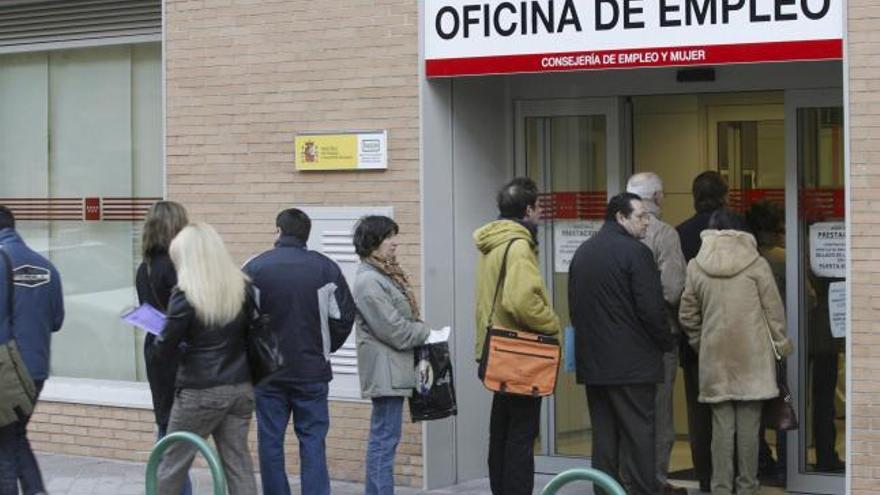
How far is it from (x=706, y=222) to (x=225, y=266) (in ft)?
11.5

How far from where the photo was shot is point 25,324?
9469mm

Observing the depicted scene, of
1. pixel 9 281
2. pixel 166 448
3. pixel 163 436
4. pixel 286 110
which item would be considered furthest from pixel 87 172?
pixel 166 448

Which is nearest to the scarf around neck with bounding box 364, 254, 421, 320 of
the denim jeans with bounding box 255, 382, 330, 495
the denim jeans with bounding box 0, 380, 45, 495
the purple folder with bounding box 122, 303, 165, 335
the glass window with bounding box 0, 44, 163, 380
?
the denim jeans with bounding box 255, 382, 330, 495

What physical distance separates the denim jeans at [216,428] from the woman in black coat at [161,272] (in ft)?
2.03

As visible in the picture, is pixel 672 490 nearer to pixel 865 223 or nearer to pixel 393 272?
pixel 865 223

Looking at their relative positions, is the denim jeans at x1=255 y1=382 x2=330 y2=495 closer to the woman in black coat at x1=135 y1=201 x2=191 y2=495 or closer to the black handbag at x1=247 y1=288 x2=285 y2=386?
the woman in black coat at x1=135 y1=201 x2=191 y2=495

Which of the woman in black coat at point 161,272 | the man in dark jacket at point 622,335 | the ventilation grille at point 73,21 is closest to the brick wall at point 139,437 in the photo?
the man in dark jacket at point 622,335

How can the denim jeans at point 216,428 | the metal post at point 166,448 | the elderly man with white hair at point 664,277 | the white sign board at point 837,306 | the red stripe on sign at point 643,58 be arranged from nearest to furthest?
the metal post at point 166,448 → the denim jeans at point 216,428 → the red stripe on sign at point 643,58 → the elderly man with white hair at point 664,277 → the white sign board at point 837,306

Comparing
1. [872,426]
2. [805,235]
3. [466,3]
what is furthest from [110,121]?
[872,426]

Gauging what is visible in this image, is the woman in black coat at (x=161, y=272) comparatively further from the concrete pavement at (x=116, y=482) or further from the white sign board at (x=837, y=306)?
the white sign board at (x=837, y=306)

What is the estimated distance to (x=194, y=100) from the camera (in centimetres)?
1160

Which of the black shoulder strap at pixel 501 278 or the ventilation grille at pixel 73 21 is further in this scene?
the ventilation grille at pixel 73 21

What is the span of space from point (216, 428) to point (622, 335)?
2.28m

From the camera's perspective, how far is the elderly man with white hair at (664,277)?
9.80 metres
